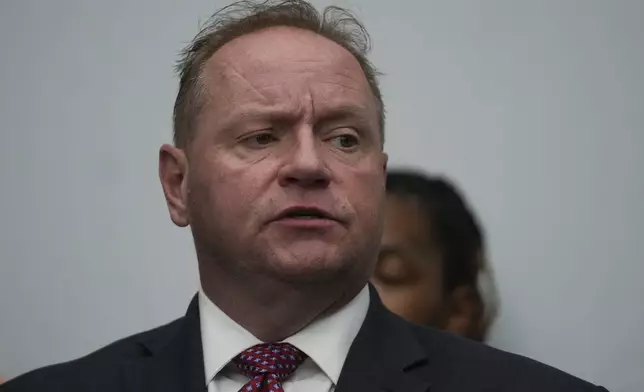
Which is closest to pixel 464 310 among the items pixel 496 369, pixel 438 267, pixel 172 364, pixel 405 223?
pixel 438 267

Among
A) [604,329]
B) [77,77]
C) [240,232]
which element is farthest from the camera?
[77,77]

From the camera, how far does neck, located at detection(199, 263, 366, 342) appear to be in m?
1.03

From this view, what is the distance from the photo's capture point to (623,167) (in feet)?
4.75

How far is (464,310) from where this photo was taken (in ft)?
4.75

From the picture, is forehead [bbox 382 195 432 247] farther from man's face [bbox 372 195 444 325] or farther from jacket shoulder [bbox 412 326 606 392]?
jacket shoulder [bbox 412 326 606 392]

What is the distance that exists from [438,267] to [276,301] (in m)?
0.50

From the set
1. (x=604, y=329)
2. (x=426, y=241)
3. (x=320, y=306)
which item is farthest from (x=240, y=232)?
(x=604, y=329)

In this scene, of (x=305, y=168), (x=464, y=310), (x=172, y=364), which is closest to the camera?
(x=305, y=168)

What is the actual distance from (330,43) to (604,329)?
2.49ft

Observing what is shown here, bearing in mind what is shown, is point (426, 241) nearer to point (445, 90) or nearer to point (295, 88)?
point (445, 90)

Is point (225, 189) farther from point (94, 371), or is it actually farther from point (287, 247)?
point (94, 371)

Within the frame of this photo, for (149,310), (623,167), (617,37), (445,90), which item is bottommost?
(149,310)

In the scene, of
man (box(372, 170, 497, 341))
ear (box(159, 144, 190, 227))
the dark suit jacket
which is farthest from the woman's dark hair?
ear (box(159, 144, 190, 227))

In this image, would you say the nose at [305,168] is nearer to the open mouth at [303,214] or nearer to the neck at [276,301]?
the open mouth at [303,214]
